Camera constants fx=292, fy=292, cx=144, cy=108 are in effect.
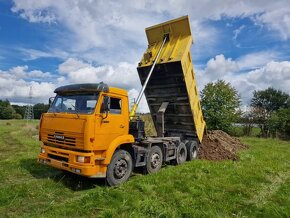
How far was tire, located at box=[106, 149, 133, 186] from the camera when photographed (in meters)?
7.37

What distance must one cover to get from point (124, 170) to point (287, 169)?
5727 mm

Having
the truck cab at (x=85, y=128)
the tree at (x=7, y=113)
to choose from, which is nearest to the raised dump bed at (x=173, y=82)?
the truck cab at (x=85, y=128)

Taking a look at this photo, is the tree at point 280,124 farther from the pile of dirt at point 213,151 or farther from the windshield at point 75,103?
the windshield at point 75,103

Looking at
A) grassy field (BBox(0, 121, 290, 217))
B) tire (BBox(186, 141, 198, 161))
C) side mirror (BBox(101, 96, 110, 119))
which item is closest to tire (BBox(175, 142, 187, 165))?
tire (BBox(186, 141, 198, 161))

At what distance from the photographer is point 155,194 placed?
6.59 meters

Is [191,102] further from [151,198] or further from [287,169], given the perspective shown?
[151,198]

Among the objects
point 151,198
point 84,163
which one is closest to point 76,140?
point 84,163

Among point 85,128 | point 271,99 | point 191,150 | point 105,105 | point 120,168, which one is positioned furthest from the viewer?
point 271,99

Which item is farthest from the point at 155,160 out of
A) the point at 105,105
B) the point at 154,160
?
the point at 105,105

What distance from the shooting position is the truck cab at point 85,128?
Result: 6969 mm

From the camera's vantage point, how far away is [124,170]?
7.80 metres

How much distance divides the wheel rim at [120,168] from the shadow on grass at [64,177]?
53 cm

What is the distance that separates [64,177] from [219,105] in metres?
18.6

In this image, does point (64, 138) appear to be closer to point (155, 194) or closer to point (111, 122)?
point (111, 122)
